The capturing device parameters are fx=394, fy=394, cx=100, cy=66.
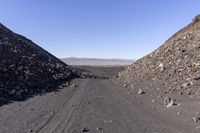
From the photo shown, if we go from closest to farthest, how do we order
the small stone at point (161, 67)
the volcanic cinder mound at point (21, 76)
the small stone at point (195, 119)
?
the small stone at point (195, 119) < the volcanic cinder mound at point (21, 76) < the small stone at point (161, 67)

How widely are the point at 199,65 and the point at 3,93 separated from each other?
1251 cm

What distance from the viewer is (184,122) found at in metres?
14.3

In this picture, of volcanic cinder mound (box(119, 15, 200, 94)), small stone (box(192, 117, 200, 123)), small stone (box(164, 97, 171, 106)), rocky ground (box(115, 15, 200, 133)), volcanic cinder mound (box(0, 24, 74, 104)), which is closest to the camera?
small stone (box(192, 117, 200, 123))

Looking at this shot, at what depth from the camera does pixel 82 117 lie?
53.0ft

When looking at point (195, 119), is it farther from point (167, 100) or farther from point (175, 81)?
point (175, 81)

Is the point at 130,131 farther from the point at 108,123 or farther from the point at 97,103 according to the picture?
the point at 97,103

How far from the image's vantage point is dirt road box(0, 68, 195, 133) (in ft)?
44.6

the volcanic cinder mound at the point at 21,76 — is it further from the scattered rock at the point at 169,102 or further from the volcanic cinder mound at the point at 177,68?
the scattered rock at the point at 169,102

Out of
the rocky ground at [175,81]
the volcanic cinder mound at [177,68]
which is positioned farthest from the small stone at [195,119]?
the volcanic cinder mound at [177,68]

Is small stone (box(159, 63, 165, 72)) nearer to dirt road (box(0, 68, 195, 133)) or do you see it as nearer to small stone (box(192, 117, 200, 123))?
dirt road (box(0, 68, 195, 133))

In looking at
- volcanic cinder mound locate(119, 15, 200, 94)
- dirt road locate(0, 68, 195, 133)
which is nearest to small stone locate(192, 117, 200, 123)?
dirt road locate(0, 68, 195, 133)

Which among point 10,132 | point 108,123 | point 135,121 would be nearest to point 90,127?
point 108,123

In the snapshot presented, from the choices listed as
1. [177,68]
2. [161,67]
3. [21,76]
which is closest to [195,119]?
[177,68]

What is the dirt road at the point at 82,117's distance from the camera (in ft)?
44.6
